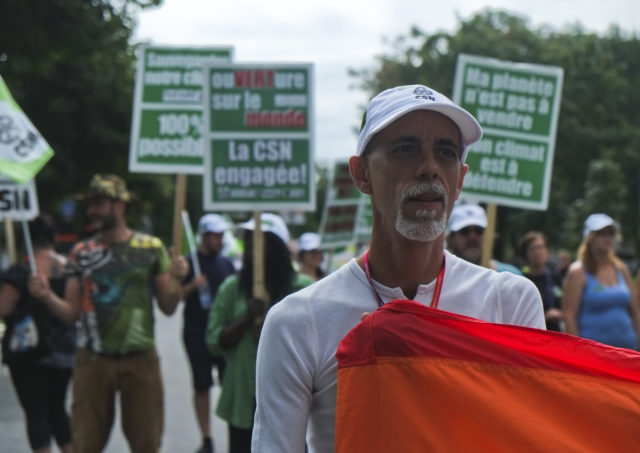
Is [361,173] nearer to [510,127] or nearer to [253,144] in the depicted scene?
[253,144]

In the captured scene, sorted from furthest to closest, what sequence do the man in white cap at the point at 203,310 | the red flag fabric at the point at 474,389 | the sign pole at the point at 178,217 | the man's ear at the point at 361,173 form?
1. the man in white cap at the point at 203,310
2. the sign pole at the point at 178,217
3. the man's ear at the point at 361,173
4. the red flag fabric at the point at 474,389

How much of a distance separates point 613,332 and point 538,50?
122ft

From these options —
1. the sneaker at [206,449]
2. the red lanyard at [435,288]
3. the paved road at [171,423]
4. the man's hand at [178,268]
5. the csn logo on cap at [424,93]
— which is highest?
the csn logo on cap at [424,93]

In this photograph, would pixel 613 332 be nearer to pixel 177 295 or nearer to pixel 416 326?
pixel 177 295

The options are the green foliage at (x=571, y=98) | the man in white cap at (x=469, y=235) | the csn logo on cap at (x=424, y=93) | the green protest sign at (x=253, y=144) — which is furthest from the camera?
the green foliage at (x=571, y=98)

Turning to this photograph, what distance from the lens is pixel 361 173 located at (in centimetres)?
262

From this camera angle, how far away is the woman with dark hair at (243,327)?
6168mm

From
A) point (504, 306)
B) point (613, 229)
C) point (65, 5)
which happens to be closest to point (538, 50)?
point (65, 5)

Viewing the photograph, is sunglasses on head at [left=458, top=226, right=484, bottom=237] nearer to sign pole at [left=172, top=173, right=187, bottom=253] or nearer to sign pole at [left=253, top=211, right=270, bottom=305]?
sign pole at [left=253, top=211, right=270, bottom=305]

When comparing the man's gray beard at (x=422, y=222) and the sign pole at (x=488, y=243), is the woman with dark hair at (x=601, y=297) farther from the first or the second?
the man's gray beard at (x=422, y=222)

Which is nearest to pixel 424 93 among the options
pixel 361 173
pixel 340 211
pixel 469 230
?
pixel 361 173

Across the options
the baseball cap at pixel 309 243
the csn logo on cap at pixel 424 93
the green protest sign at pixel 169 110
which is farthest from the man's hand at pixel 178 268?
the csn logo on cap at pixel 424 93

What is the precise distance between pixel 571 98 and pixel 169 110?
118 ft

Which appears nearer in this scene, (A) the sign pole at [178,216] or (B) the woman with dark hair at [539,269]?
(A) the sign pole at [178,216]
